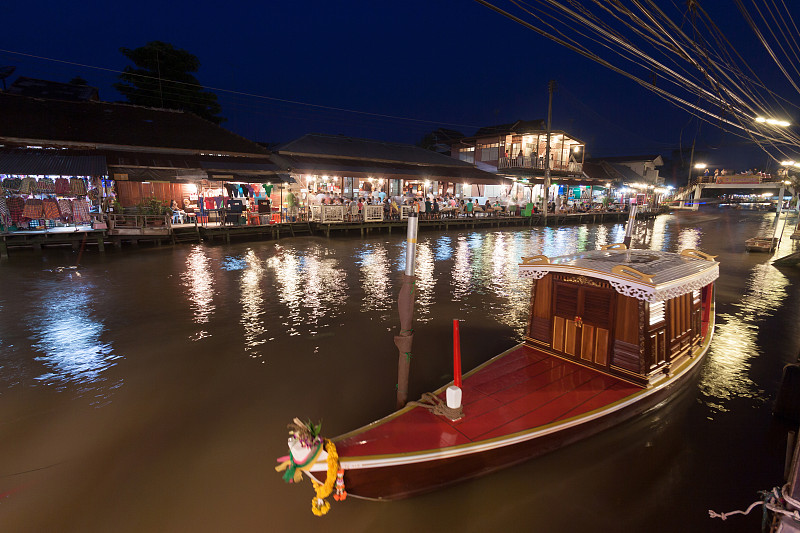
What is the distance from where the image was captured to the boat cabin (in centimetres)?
510

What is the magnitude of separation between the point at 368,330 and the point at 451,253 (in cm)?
1061

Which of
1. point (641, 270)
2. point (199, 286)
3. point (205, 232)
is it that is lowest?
point (199, 286)

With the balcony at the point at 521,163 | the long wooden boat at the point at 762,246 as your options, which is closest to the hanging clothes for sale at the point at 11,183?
the balcony at the point at 521,163

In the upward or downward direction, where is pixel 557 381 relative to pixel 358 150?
downward

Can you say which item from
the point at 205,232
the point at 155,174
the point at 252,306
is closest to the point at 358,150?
the point at 205,232

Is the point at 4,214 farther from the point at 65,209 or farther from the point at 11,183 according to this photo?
the point at 65,209

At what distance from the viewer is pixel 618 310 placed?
5.28 m

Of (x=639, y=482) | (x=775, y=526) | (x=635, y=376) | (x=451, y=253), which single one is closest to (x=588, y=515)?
(x=639, y=482)

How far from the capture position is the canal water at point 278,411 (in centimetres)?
389

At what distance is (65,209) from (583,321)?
911 inches

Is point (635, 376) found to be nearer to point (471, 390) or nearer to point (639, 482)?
point (639, 482)

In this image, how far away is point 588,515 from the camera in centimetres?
388

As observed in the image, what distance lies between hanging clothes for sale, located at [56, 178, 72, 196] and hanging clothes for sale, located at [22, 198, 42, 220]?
1.04 metres

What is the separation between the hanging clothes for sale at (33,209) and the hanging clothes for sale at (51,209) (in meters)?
0.19
